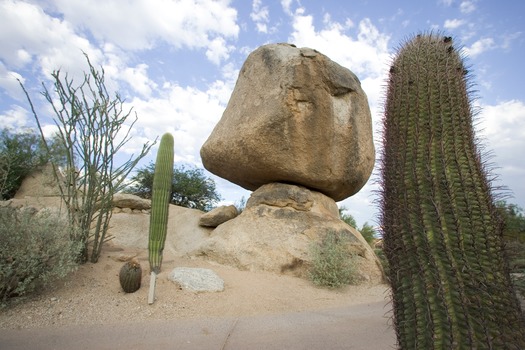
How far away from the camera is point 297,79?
20.9 feet

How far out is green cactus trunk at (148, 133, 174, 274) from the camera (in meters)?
4.64

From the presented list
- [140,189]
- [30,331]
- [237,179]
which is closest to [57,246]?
[30,331]

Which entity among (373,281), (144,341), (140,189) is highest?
(140,189)

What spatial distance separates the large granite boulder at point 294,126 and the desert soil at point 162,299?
85.6 inches

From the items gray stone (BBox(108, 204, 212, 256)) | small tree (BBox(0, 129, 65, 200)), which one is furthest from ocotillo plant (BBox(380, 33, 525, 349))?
small tree (BBox(0, 129, 65, 200))

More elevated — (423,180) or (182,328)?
(423,180)

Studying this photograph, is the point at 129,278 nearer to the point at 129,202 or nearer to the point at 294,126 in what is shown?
the point at 294,126

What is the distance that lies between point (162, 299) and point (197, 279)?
640 millimetres

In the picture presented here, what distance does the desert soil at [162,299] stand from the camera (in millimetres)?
3502

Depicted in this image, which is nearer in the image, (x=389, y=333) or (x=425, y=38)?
(x=425, y=38)

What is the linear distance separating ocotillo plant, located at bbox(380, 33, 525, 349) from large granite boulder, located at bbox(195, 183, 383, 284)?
3.84 meters

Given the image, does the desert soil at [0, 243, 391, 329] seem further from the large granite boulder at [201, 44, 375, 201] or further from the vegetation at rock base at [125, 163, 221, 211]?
the vegetation at rock base at [125, 163, 221, 211]

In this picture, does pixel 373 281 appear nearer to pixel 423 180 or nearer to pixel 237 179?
pixel 237 179

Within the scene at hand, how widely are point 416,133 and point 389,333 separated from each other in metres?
2.13
